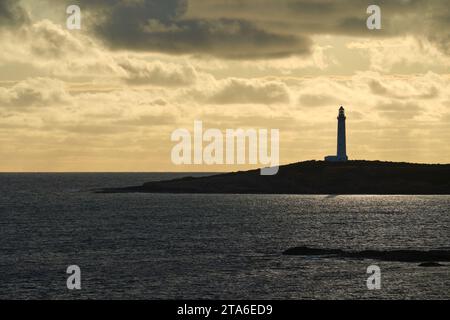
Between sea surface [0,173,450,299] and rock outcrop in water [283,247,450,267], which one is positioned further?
rock outcrop in water [283,247,450,267]

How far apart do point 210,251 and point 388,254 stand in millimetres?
20001

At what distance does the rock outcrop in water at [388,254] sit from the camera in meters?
77.9

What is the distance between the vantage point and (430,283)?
63594mm

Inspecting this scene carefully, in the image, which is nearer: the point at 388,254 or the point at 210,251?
the point at 388,254

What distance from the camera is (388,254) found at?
8112 centimetres

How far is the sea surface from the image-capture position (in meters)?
61.4

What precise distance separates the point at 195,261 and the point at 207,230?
36878 mm

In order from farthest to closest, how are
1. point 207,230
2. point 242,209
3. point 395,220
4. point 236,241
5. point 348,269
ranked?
point 242,209 < point 395,220 < point 207,230 < point 236,241 < point 348,269

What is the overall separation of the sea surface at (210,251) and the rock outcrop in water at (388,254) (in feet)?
8.37

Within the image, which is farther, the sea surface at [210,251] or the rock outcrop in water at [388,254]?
the rock outcrop in water at [388,254]

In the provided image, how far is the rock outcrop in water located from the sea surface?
2.55 metres

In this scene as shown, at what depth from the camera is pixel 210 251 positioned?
287ft
